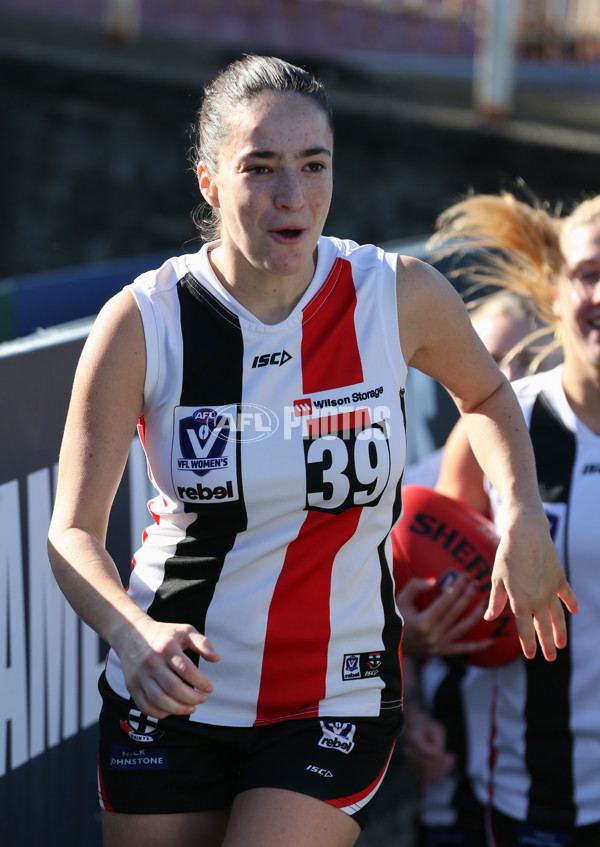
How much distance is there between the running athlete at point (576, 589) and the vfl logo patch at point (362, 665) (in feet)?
2.79

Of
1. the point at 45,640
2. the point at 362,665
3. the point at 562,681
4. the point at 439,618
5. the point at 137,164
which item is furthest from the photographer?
the point at 137,164

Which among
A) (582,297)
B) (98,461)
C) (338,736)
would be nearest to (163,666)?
(98,461)

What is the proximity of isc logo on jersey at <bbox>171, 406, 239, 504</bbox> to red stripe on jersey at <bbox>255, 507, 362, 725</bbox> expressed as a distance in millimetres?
202

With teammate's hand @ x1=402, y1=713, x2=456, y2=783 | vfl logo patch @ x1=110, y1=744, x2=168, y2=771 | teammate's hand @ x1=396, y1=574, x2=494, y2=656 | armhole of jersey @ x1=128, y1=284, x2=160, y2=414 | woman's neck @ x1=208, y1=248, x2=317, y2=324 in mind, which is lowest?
teammate's hand @ x1=402, y1=713, x2=456, y2=783

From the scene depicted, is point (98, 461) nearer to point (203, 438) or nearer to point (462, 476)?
point (203, 438)

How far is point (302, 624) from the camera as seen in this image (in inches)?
93.3

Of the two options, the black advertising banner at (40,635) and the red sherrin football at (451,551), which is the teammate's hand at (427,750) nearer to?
the red sherrin football at (451,551)

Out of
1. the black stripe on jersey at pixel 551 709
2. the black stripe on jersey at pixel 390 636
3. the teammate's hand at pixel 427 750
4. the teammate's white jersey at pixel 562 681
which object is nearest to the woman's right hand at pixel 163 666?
the black stripe on jersey at pixel 390 636

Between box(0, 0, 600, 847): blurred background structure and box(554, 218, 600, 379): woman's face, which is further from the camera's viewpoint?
box(554, 218, 600, 379): woman's face

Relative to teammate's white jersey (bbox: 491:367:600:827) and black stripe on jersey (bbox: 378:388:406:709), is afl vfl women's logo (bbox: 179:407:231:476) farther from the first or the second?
teammate's white jersey (bbox: 491:367:600:827)

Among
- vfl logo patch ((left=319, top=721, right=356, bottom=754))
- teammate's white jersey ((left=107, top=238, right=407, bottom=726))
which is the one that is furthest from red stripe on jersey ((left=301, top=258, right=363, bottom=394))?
vfl logo patch ((left=319, top=721, right=356, bottom=754))

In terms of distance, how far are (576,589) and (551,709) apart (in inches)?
14.9

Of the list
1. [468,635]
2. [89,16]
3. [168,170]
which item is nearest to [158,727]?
[468,635]

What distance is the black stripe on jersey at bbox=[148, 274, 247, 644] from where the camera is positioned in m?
2.30
